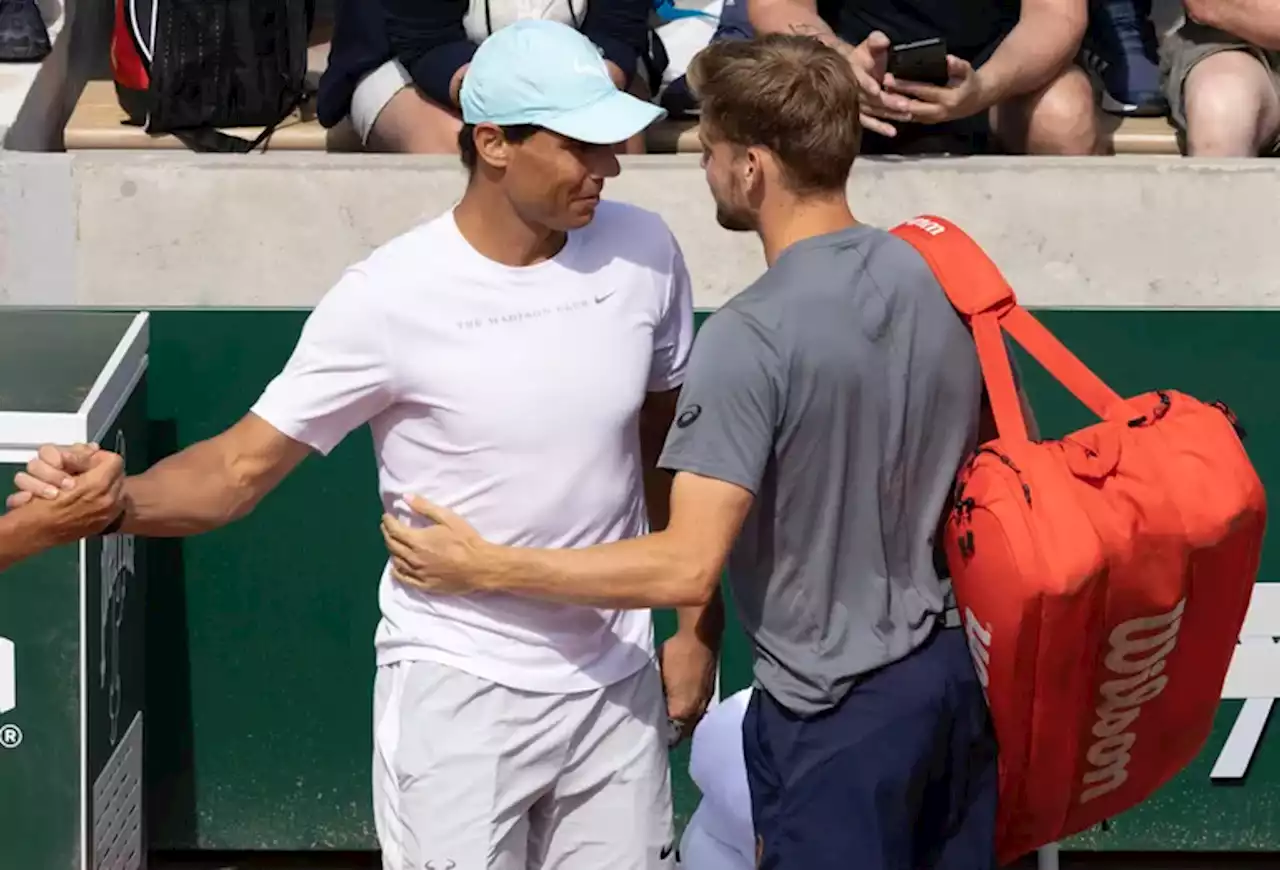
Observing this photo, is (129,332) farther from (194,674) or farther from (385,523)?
(385,523)

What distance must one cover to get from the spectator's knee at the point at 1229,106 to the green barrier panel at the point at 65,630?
2.55 meters

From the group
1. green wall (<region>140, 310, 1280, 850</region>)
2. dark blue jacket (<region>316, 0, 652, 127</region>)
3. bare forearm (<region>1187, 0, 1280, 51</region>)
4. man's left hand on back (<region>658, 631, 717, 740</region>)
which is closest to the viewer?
man's left hand on back (<region>658, 631, 717, 740</region>)

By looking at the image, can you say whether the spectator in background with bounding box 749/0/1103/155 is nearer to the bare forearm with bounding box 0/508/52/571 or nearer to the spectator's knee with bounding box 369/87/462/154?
the spectator's knee with bounding box 369/87/462/154

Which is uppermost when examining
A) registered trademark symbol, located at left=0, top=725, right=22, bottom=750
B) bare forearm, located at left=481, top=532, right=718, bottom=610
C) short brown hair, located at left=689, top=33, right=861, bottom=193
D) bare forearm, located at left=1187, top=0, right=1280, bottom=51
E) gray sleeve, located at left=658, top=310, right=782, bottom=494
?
short brown hair, located at left=689, top=33, right=861, bottom=193

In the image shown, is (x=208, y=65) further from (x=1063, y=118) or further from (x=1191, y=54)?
(x=1191, y=54)

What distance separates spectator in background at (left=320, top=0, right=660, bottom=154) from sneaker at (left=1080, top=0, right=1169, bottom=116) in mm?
1246

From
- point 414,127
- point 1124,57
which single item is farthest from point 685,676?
point 1124,57

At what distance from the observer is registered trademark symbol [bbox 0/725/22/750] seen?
157 inches

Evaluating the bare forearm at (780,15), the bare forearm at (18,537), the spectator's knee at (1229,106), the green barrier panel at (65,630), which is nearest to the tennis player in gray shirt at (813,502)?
the bare forearm at (18,537)

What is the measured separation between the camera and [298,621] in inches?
173

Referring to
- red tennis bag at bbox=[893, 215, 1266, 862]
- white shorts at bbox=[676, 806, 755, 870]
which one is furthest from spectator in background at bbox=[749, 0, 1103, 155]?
white shorts at bbox=[676, 806, 755, 870]

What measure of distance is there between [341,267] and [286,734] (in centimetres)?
105

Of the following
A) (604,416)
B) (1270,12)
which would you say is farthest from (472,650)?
(1270,12)

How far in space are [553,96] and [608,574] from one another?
28.0 inches
